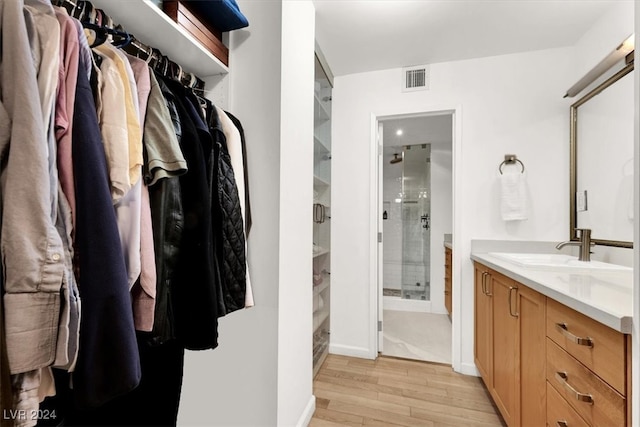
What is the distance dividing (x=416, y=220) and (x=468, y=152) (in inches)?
71.9

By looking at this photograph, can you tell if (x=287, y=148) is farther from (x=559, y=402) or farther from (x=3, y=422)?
(x=559, y=402)

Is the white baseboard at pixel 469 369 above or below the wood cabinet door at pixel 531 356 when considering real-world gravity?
below

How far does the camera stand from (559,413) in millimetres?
1040

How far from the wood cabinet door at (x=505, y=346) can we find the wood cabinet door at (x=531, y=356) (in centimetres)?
6

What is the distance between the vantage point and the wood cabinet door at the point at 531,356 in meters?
1.18

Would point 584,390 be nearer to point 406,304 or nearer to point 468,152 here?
point 468,152

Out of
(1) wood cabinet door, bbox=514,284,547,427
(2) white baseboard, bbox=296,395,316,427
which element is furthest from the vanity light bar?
(2) white baseboard, bbox=296,395,316,427

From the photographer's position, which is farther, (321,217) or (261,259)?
(321,217)

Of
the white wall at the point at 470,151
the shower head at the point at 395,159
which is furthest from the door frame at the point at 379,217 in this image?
the shower head at the point at 395,159

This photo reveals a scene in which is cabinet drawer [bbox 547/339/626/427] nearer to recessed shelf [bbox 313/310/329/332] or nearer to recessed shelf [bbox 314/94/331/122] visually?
recessed shelf [bbox 313/310/329/332]

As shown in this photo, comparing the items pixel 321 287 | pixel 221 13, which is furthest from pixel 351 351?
pixel 221 13

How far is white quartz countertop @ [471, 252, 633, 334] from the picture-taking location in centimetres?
76

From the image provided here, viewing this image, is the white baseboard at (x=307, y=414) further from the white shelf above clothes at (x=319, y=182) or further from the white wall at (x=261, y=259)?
the white shelf above clothes at (x=319, y=182)

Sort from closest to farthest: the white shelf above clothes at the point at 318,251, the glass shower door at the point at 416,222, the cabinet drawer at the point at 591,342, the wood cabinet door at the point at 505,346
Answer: the cabinet drawer at the point at 591,342, the wood cabinet door at the point at 505,346, the white shelf above clothes at the point at 318,251, the glass shower door at the point at 416,222
